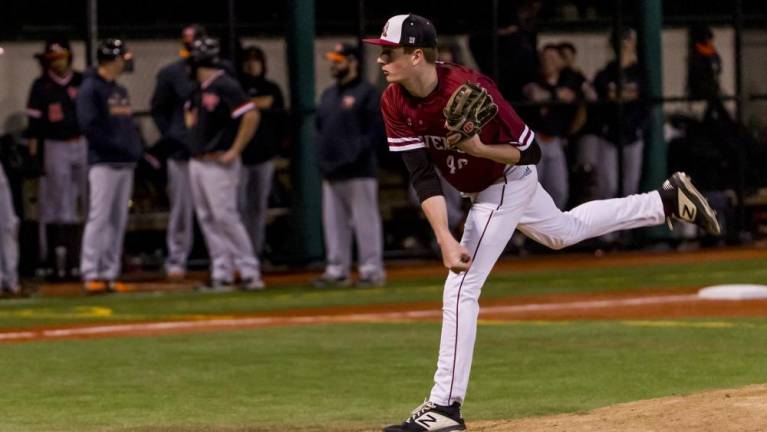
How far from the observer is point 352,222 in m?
16.1

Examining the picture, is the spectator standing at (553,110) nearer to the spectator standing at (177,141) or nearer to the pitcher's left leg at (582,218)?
the spectator standing at (177,141)

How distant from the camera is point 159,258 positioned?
18219 millimetres

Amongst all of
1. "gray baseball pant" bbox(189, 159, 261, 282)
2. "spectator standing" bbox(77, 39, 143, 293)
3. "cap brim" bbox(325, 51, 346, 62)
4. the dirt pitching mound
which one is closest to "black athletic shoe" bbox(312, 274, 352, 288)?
"gray baseball pant" bbox(189, 159, 261, 282)

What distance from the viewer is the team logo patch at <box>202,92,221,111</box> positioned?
1505cm

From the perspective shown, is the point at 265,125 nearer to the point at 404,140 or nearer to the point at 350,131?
the point at 350,131

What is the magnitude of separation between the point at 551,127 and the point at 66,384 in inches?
412

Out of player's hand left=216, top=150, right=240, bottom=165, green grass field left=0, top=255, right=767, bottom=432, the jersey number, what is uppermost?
the jersey number

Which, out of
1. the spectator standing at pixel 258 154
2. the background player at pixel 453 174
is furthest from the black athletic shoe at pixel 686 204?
the spectator standing at pixel 258 154

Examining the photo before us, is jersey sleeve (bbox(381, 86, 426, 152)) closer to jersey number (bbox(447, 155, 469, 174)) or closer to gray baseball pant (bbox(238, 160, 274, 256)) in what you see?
jersey number (bbox(447, 155, 469, 174))

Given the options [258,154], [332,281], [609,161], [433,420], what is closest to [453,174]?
[433,420]

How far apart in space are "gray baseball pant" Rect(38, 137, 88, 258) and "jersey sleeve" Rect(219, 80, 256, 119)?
8.18 feet

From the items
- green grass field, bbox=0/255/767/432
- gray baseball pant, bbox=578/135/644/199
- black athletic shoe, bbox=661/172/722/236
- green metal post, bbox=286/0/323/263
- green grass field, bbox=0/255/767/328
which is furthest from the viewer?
gray baseball pant, bbox=578/135/644/199

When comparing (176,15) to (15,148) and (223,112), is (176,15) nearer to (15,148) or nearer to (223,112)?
(15,148)

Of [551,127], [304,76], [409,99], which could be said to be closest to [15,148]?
[304,76]
